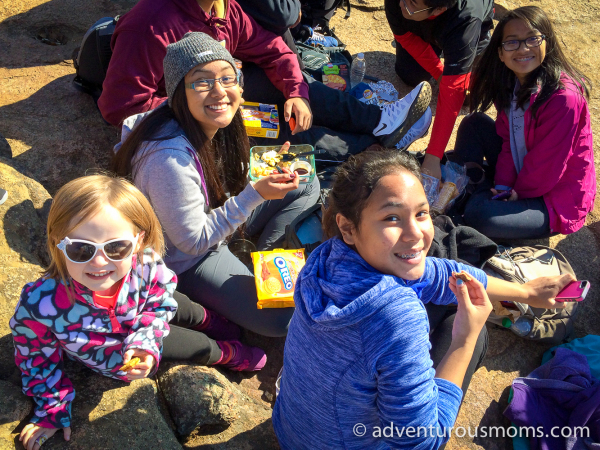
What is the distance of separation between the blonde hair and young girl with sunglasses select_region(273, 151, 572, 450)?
2.31 ft

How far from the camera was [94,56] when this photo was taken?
122 inches

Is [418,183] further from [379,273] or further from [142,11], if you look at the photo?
[142,11]

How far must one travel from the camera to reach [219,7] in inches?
114

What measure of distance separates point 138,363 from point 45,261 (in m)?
→ 0.97

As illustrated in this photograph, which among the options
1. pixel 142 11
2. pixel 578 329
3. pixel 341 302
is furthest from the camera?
pixel 578 329

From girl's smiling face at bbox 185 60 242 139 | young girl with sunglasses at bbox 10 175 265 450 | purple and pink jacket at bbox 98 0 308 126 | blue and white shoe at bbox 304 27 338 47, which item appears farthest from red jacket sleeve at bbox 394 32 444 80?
young girl with sunglasses at bbox 10 175 265 450

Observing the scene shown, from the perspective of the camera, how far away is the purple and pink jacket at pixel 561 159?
9.70 ft

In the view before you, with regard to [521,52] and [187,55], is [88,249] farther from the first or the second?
[521,52]

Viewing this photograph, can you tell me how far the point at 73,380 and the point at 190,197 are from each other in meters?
0.94

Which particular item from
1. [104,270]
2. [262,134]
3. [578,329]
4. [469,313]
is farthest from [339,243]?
[578,329]

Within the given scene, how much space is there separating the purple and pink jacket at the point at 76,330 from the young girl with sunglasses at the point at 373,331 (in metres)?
0.61

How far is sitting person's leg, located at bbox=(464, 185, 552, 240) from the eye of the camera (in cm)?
316

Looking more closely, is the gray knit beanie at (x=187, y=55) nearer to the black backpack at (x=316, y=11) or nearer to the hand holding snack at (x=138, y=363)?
the hand holding snack at (x=138, y=363)

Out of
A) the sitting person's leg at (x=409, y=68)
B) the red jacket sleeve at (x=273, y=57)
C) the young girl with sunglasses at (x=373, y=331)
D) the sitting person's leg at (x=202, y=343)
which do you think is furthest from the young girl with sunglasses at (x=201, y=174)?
the sitting person's leg at (x=409, y=68)
